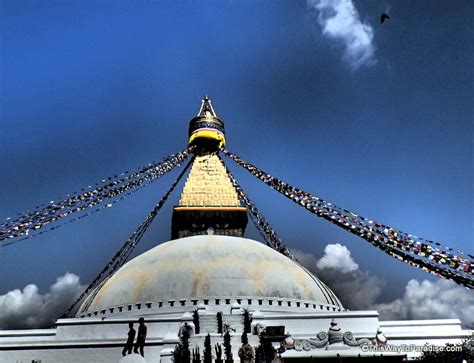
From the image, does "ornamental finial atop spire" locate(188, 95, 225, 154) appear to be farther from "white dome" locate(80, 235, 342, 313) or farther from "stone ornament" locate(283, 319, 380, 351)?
"stone ornament" locate(283, 319, 380, 351)

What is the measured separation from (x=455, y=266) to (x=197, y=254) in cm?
928

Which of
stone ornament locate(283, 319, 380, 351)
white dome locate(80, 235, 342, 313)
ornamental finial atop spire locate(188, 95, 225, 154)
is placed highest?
ornamental finial atop spire locate(188, 95, 225, 154)

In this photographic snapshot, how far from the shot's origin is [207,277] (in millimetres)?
15125

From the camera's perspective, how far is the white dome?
14.8 m

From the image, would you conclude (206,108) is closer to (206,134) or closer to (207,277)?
(206,134)

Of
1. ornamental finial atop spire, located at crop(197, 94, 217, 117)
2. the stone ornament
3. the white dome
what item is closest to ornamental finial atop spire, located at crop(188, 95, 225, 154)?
ornamental finial atop spire, located at crop(197, 94, 217, 117)

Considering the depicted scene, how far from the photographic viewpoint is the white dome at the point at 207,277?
1477 cm

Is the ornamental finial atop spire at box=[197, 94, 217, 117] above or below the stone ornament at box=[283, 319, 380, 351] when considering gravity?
Answer: above

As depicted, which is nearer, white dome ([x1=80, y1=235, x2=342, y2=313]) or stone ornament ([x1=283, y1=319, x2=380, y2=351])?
stone ornament ([x1=283, y1=319, x2=380, y2=351])

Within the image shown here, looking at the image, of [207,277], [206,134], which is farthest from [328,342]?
[206,134]

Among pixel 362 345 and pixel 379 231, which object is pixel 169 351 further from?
pixel 379 231

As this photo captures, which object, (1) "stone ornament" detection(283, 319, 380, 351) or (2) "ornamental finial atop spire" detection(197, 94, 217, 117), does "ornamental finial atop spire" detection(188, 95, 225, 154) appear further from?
(1) "stone ornament" detection(283, 319, 380, 351)

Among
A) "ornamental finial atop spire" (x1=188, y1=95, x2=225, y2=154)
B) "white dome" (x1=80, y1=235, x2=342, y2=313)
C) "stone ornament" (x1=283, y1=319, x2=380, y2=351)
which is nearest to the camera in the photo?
"stone ornament" (x1=283, y1=319, x2=380, y2=351)

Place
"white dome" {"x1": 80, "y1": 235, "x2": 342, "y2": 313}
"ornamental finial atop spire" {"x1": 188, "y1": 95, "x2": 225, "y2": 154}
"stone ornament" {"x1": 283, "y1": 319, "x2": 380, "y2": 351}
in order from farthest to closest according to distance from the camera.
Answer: "ornamental finial atop spire" {"x1": 188, "y1": 95, "x2": 225, "y2": 154}, "white dome" {"x1": 80, "y1": 235, "x2": 342, "y2": 313}, "stone ornament" {"x1": 283, "y1": 319, "x2": 380, "y2": 351}
